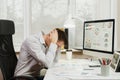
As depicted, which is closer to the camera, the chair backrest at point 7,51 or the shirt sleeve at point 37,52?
the chair backrest at point 7,51

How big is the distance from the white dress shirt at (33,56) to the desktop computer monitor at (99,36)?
418 millimetres

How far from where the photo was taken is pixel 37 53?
2.22m

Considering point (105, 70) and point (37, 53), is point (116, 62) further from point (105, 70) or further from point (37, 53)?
point (37, 53)

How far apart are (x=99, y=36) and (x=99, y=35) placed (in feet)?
0.03

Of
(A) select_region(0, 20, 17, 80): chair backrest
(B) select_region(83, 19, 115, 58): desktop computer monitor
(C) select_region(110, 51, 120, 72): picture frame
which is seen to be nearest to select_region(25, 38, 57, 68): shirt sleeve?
(A) select_region(0, 20, 17, 80): chair backrest

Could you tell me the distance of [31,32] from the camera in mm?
3193

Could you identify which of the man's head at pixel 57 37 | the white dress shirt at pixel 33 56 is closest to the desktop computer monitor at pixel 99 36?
the man's head at pixel 57 37

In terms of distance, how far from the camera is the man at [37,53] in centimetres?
224

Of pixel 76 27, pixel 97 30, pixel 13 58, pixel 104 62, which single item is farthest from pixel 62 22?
pixel 104 62

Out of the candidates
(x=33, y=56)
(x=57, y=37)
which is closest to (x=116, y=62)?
(x=57, y=37)

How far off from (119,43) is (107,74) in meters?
1.43

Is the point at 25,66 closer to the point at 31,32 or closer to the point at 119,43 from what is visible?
the point at 31,32

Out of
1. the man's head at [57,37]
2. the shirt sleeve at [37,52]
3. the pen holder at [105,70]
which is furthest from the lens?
the man's head at [57,37]

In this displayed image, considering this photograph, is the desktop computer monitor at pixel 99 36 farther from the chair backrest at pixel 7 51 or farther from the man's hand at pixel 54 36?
the chair backrest at pixel 7 51
